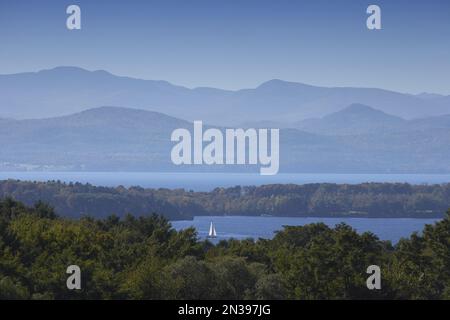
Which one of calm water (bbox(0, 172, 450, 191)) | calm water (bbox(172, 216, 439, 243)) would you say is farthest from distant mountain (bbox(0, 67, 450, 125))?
calm water (bbox(172, 216, 439, 243))

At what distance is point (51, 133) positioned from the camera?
274ft

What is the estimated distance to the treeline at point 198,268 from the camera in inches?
864

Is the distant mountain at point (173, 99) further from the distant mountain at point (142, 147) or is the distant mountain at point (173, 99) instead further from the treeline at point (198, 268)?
the treeline at point (198, 268)

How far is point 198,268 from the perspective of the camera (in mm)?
23016

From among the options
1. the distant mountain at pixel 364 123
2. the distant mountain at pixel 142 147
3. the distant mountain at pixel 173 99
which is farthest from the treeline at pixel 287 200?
the distant mountain at pixel 364 123

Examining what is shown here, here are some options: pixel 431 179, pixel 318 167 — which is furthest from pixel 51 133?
pixel 431 179

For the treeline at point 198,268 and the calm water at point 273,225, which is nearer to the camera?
the treeline at point 198,268

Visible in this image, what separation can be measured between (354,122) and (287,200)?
1633 cm

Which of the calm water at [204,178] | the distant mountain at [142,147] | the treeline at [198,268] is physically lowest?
the treeline at [198,268]

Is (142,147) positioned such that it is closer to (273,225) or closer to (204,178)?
(204,178)

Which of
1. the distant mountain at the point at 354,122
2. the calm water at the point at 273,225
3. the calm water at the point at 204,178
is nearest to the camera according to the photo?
the calm water at the point at 273,225

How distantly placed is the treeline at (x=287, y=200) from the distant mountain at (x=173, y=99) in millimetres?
9355
